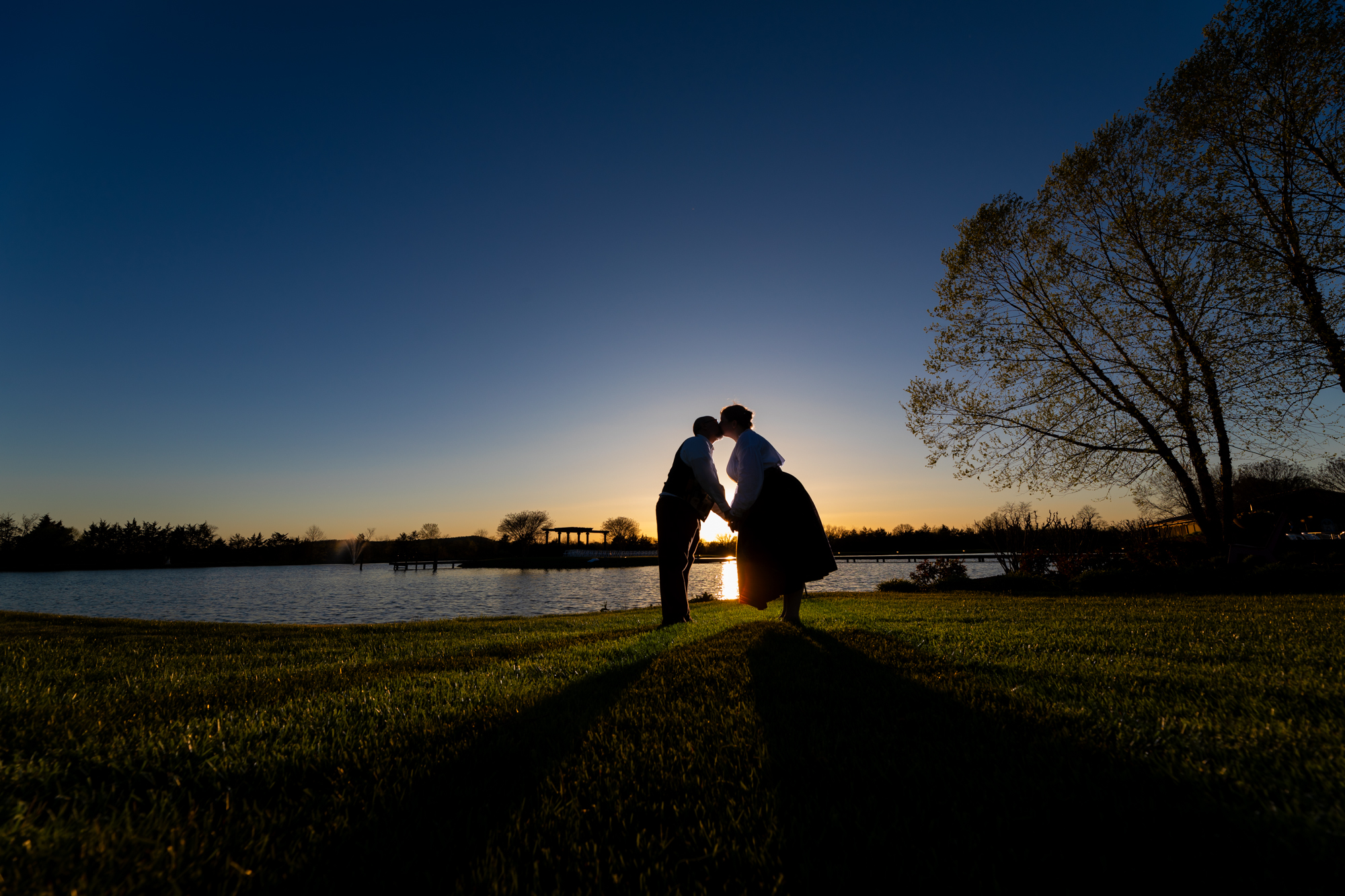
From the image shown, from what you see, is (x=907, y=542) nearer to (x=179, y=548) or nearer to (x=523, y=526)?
(x=523, y=526)

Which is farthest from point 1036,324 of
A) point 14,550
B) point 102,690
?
point 14,550

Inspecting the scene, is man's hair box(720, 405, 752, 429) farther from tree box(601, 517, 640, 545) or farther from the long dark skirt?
tree box(601, 517, 640, 545)

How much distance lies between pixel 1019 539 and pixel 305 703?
23.5 m

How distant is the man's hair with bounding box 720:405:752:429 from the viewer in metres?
5.87

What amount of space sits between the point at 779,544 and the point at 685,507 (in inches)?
61.3

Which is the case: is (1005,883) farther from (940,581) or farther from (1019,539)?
(1019,539)

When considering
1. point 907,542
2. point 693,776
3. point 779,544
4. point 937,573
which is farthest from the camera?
point 907,542

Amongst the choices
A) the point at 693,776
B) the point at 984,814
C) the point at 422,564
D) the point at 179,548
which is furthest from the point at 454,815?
the point at 179,548

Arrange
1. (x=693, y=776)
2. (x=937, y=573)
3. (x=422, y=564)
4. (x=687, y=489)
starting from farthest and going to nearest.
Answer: (x=422, y=564), (x=937, y=573), (x=687, y=489), (x=693, y=776)

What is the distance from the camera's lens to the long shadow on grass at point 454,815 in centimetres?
125

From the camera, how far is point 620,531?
332 ft

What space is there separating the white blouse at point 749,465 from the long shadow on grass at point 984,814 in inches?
125

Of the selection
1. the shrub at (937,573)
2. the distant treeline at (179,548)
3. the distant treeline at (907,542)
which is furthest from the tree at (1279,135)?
the distant treeline at (179,548)

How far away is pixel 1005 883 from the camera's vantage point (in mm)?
1237
